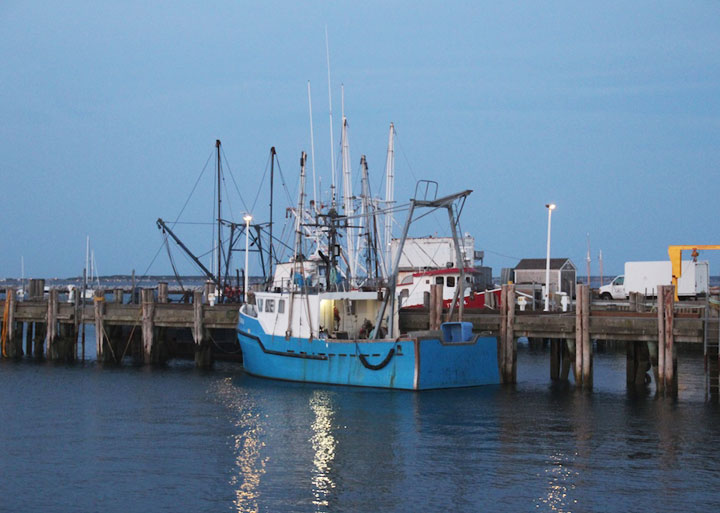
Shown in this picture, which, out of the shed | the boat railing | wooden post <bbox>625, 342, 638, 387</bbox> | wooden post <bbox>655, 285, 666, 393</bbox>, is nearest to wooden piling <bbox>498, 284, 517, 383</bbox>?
wooden post <bbox>625, 342, 638, 387</bbox>

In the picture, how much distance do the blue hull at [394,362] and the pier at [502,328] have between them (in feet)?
5.08

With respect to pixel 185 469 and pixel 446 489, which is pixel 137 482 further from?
pixel 446 489

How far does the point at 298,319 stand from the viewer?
32.3 meters

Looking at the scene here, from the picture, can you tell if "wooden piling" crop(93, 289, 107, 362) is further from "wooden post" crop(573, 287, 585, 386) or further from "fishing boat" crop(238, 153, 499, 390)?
"wooden post" crop(573, 287, 585, 386)

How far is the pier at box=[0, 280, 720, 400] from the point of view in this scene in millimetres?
28609

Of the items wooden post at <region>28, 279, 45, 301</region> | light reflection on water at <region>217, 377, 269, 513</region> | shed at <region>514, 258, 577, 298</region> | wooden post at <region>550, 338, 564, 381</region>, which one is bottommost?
light reflection on water at <region>217, 377, 269, 513</region>

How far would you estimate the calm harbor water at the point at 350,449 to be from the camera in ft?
60.4

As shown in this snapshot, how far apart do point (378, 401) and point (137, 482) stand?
10767 mm

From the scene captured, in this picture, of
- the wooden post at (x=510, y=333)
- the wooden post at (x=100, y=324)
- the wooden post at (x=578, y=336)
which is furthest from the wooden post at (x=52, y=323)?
the wooden post at (x=578, y=336)

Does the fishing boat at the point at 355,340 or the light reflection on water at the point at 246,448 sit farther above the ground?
the fishing boat at the point at 355,340

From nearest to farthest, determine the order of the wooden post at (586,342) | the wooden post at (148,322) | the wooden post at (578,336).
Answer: the wooden post at (586,342) → the wooden post at (578,336) → the wooden post at (148,322)

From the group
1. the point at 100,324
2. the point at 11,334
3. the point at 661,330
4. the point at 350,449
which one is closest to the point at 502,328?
the point at 661,330

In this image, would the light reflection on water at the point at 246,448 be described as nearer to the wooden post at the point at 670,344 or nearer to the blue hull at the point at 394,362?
the blue hull at the point at 394,362

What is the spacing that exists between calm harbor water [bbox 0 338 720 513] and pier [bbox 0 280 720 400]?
1466 millimetres
